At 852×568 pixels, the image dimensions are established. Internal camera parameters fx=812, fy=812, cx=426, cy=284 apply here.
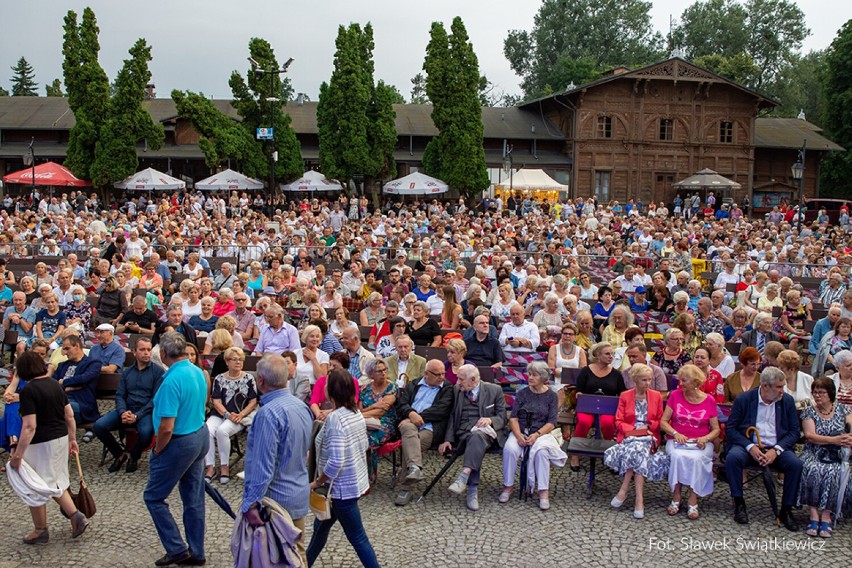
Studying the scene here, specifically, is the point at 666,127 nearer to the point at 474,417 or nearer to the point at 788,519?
the point at 474,417

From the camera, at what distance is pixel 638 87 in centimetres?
3900

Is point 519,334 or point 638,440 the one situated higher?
point 519,334

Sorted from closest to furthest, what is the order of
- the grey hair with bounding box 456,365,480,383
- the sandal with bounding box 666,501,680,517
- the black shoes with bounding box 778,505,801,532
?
the black shoes with bounding box 778,505,801,532, the sandal with bounding box 666,501,680,517, the grey hair with bounding box 456,365,480,383

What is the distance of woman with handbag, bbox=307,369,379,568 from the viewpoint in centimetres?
484

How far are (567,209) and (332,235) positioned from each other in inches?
462

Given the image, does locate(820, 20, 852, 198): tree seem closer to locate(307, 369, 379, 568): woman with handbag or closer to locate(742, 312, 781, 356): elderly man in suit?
locate(742, 312, 781, 356): elderly man in suit

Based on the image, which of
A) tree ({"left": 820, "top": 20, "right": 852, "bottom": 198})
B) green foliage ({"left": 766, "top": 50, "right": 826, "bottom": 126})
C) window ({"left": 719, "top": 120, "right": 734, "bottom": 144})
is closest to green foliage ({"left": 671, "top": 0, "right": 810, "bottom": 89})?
green foliage ({"left": 766, "top": 50, "right": 826, "bottom": 126})

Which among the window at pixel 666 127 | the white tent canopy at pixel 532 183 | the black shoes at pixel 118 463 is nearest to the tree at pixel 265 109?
the white tent canopy at pixel 532 183

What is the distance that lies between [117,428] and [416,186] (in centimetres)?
2374

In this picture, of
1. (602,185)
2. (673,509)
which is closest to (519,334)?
(673,509)

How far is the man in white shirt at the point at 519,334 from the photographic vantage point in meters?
9.34

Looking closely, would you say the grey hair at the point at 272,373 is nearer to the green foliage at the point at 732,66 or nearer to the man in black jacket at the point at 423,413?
the man in black jacket at the point at 423,413

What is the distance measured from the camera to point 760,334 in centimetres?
929

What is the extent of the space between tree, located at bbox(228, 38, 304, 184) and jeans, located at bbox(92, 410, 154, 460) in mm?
24365
